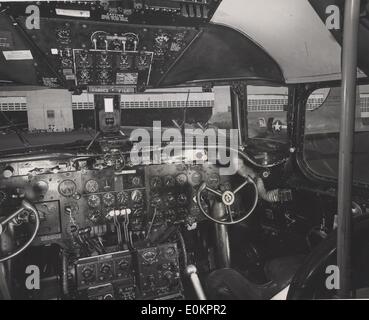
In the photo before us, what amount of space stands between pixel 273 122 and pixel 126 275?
71.0 inches

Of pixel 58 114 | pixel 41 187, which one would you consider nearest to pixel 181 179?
pixel 41 187

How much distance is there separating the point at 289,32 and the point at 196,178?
133cm

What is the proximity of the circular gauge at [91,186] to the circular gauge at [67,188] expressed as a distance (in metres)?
0.09

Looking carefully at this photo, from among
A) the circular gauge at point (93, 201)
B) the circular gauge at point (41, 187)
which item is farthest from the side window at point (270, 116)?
the circular gauge at point (41, 187)

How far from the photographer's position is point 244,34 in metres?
2.01

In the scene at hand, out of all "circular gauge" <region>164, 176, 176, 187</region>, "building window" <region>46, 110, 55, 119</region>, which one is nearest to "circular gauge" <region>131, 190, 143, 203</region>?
"circular gauge" <region>164, 176, 176, 187</region>

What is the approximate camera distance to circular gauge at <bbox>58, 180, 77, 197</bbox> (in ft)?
7.66

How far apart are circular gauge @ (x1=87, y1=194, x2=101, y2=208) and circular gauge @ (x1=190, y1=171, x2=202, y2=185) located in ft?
2.53

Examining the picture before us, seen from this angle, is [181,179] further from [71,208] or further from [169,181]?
[71,208]

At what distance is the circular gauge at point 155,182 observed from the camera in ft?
8.46

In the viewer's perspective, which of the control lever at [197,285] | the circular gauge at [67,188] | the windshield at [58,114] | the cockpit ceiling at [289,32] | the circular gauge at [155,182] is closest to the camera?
the control lever at [197,285]

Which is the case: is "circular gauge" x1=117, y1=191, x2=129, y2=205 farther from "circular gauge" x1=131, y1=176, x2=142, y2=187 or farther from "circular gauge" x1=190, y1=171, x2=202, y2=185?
"circular gauge" x1=190, y1=171, x2=202, y2=185

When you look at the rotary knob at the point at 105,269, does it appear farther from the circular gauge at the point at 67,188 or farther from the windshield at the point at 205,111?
the windshield at the point at 205,111

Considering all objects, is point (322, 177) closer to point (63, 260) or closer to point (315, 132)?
point (315, 132)
